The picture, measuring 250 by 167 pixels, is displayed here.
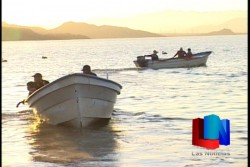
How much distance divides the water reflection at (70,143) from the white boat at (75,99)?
0.29 meters

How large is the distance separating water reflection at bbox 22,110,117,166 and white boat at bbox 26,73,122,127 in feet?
0.96

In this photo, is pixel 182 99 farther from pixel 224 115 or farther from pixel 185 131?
pixel 185 131

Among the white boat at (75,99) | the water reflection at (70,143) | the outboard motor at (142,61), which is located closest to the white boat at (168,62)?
the outboard motor at (142,61)

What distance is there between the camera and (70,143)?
523 inches

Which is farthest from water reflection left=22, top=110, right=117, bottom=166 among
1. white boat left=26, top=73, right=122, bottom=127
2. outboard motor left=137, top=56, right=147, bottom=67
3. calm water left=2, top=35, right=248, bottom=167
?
outboard motor left=137, top=56, right=147, bottom=67

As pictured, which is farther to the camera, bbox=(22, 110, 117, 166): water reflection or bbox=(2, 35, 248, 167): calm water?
bbox=(22, 110, 117, 166): water reflection

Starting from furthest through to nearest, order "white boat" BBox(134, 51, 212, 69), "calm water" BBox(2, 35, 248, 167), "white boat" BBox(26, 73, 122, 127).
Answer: "white boat" BBox(134, 51, 212, 69)
"white boat" BBox(26, 73, 122, 127)
"calm water" BBox(2, 35, 248, 167)

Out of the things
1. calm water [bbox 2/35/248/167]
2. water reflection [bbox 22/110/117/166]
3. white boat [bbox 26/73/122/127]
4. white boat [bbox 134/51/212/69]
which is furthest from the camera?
white boat [bbox 134/51/212/69]

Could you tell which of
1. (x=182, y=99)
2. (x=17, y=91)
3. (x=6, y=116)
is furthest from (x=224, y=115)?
(x=17, y=91)

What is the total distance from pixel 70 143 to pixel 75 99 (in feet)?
5.65

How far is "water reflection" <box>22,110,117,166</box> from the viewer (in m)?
11.3

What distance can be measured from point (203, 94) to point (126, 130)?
11.6 metres

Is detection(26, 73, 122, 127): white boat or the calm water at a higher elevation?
detection(26, 73, 122, 127): white boat

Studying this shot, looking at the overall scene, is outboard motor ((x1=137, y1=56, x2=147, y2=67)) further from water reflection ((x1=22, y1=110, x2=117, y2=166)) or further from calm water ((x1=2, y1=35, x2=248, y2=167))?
water reflection ((x1=22, y1=110, x2=117, y2=166))
